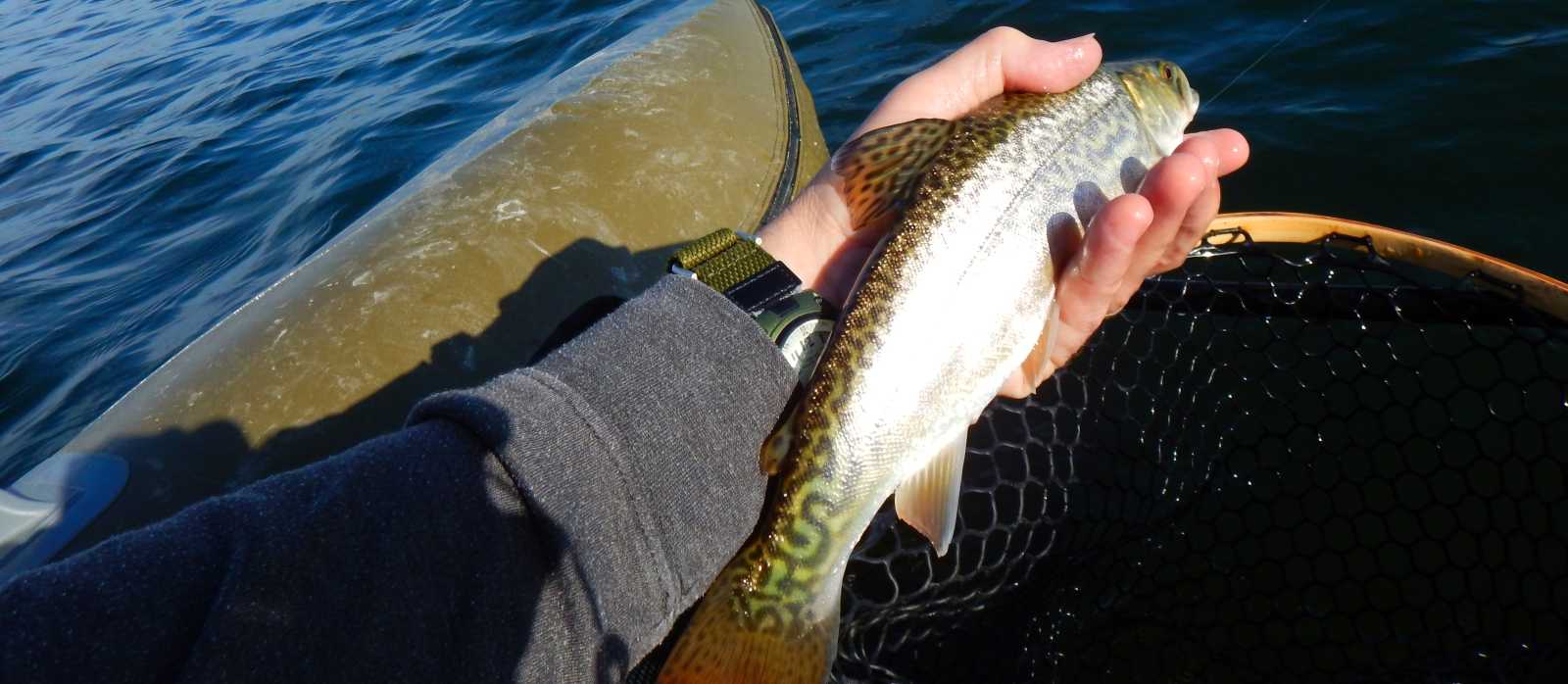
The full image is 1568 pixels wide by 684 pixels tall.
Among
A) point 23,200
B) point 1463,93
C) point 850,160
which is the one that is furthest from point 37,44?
point 1463,93

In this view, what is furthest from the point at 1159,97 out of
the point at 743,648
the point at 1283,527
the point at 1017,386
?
the point at 743,648

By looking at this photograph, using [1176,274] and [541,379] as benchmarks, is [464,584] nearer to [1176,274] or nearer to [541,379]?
[541,379]

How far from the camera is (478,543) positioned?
1690 mm

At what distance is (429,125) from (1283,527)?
8.22 m

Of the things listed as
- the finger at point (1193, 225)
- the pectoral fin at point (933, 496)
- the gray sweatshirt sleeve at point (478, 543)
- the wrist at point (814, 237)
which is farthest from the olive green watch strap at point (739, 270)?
the finger at point (1193, 225)

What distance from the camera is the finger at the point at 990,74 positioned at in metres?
2.75

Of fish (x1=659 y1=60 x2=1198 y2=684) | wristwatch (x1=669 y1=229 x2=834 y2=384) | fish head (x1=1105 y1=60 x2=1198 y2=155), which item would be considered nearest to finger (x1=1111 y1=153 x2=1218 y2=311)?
fish (x1=659 y1=60 x2=1198 y2=684)

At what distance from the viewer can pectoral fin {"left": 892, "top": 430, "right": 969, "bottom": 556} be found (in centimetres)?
230

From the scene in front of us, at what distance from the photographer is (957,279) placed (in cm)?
229

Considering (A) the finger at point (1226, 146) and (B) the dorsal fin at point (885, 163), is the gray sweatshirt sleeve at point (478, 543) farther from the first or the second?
(A) the finger at point (1226, 146)

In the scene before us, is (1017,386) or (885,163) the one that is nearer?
(885,163)

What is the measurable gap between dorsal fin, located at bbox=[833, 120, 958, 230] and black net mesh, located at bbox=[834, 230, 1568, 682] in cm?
123

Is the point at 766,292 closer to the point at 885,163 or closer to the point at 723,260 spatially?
the point at 723,260

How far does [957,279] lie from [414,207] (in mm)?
2826
